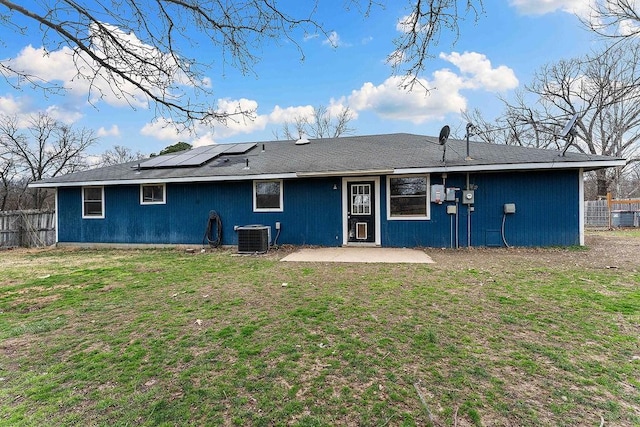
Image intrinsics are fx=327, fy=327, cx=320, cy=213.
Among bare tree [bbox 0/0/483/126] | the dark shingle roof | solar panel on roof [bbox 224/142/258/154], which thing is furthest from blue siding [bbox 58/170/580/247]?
bare tree [bbox 0/0/483/126]

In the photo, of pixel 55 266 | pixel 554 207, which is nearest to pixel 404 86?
pixel 554 207

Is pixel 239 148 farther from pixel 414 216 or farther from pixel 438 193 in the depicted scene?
pixel 438 193

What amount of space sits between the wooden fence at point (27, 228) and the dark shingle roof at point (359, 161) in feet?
5.66

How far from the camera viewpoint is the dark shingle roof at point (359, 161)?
315 inches

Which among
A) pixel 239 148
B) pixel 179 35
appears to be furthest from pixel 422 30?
pixel 239 148

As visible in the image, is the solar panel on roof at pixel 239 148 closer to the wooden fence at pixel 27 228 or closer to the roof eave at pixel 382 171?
the roof eave at pixel 382 171

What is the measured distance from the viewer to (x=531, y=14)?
3.72 meters

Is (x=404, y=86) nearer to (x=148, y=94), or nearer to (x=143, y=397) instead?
(x=148, y=94)

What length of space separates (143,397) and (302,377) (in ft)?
3.43

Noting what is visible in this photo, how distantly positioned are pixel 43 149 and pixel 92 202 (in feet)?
55.7

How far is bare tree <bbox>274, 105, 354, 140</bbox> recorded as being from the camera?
28562 millimetres

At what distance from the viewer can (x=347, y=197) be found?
9266 mm

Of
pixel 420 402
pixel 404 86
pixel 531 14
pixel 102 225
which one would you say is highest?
pixel 531 14

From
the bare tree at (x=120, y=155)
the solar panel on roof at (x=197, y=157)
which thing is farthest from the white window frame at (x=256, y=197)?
the bare tree at (x=120, y=155)
